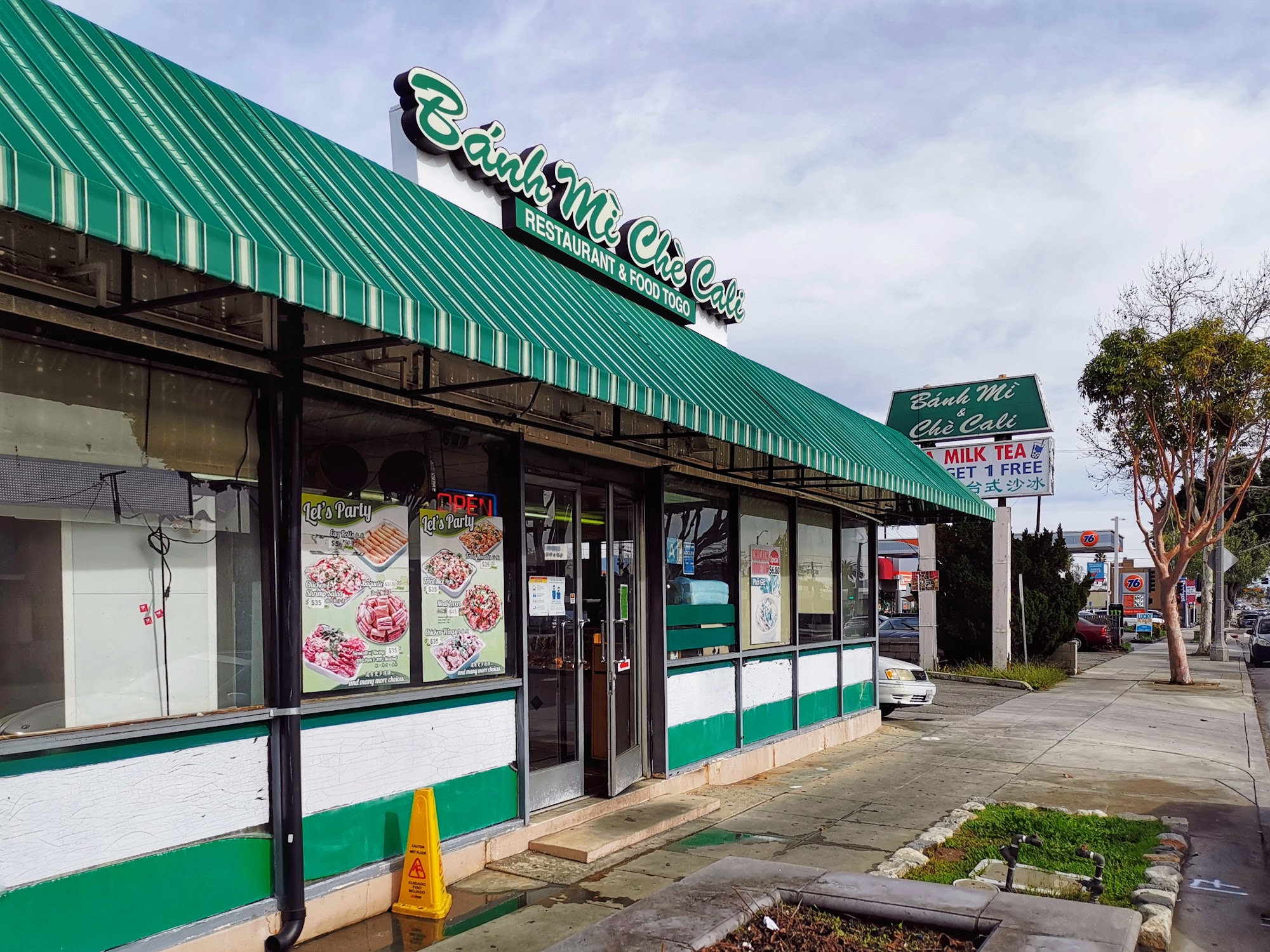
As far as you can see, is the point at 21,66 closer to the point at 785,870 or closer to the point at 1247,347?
the point at 785,870

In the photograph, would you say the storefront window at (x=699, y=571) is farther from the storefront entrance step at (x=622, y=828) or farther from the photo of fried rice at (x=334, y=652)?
the photo of fried rice at (x=334, y=652)

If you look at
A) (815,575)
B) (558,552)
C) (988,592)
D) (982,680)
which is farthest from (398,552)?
(988,592)

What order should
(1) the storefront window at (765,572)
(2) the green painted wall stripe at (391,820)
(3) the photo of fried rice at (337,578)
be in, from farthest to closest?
(1) the storefront window at (765,572)
(3) the photo of fried rice at (337,578)
(2) the green painted wall stripe at (391,820)

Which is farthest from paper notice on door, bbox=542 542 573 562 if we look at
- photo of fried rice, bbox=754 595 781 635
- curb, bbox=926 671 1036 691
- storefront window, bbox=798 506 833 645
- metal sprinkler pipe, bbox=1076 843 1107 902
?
curb, bbox=926 671 1036 691

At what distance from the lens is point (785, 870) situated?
15.7 ft

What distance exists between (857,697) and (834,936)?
9.76m

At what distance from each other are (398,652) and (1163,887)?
5052mm

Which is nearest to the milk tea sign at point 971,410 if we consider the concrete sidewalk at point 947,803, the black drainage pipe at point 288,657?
the concrete sidewalk at point 947,803

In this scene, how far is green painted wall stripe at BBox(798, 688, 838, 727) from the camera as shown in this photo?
11828mm

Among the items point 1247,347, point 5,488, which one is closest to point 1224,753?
point 1247,347

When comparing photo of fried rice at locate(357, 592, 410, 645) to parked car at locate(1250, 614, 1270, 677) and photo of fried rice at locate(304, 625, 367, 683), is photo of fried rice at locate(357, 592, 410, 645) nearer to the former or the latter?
photo of fried rice at locate(304, 625, 367, 683)

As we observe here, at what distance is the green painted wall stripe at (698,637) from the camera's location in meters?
9.18

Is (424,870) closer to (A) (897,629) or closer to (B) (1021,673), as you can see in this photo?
(B) (1021,673)

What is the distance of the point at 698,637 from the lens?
9.63m
